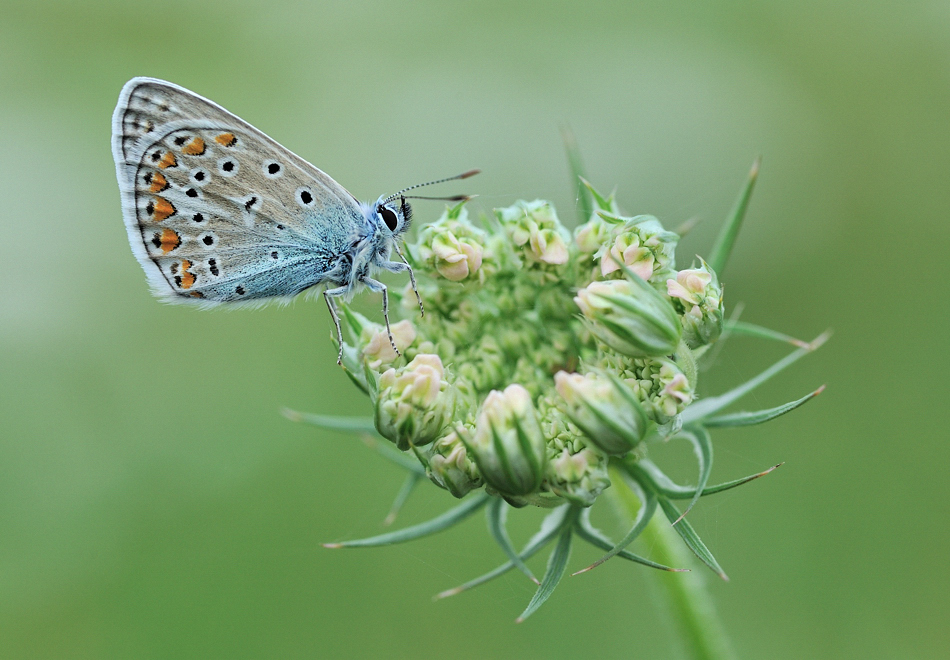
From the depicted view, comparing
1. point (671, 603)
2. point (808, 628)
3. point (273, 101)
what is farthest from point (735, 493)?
point (273, 101)

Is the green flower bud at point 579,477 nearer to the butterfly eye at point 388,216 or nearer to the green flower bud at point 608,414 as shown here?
the green flower bud at point 608,414

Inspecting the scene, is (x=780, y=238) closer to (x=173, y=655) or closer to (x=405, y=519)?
(x=405, y=519)

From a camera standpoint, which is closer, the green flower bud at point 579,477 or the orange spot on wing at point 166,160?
the green flower bud at point 579,477

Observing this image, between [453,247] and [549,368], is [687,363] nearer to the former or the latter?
[549,368]

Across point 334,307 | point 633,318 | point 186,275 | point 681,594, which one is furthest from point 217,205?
point 681,594

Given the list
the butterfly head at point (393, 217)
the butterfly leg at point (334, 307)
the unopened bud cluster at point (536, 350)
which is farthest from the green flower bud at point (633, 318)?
the butterfly head at point (393, 217)

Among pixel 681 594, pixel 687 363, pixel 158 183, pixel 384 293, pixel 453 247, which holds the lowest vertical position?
pixel 681 594

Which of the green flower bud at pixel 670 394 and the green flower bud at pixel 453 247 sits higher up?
the green flower bud at pixel 453 247
